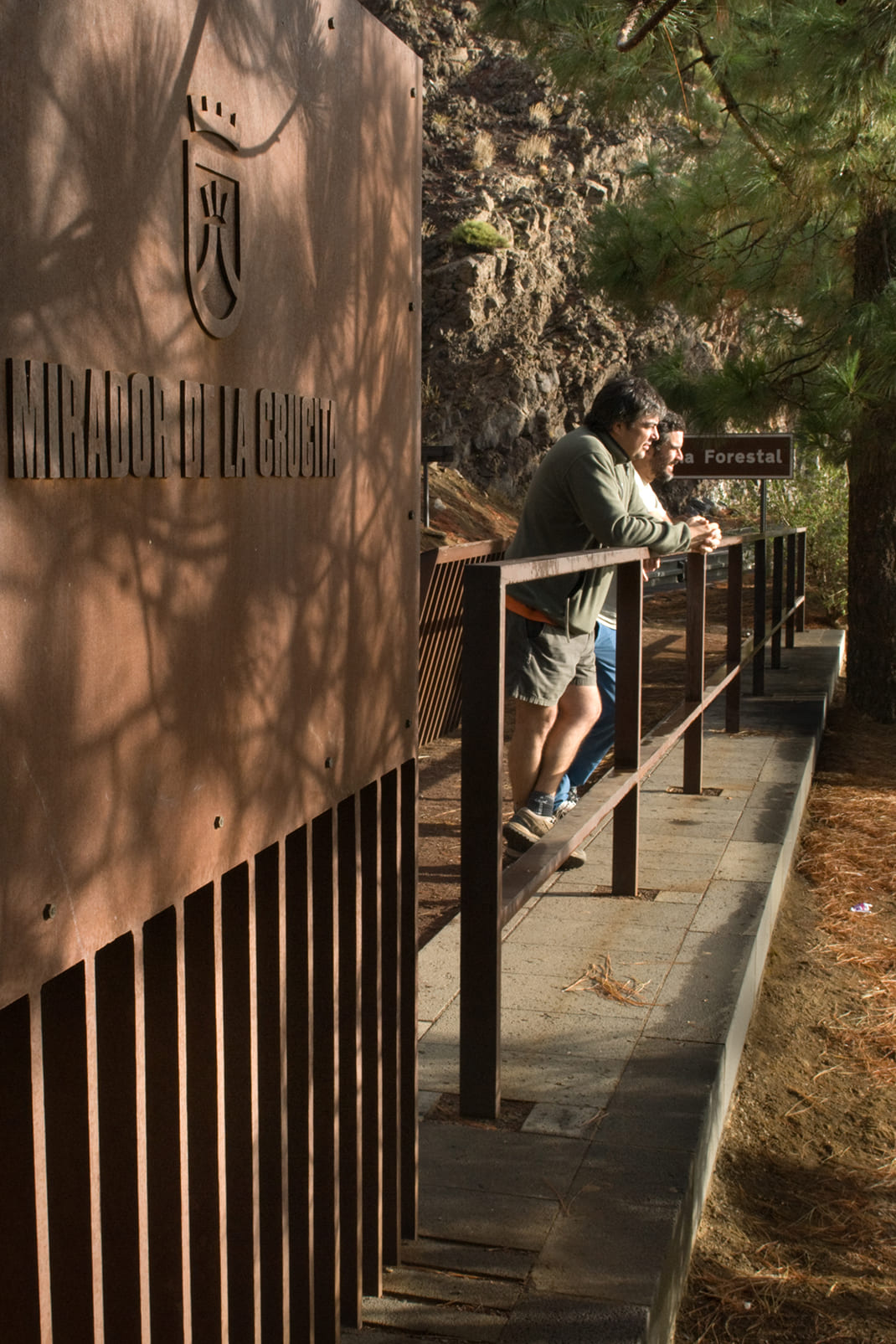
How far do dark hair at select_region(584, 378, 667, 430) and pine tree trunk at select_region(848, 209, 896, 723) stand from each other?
432cm

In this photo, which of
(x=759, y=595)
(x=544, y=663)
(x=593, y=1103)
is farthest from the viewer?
(x=759, y=595)

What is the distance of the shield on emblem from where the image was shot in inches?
60.6

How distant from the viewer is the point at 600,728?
569 cm

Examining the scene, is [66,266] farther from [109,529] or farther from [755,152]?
[755,152]

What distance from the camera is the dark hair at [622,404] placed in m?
5.00

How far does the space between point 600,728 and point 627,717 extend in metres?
1.12

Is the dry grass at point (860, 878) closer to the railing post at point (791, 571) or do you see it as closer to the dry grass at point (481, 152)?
the railing post at point (791, 571)

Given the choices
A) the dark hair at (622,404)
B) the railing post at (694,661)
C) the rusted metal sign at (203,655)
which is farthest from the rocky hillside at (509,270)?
the rusted metal sign at (203,655)

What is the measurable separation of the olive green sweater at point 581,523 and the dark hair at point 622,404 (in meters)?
0.07

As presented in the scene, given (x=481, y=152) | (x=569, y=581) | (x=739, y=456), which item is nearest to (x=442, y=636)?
(x=739, y=456)

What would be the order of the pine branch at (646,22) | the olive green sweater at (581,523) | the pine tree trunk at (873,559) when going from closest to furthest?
the olive green sweater at (581,523), the pine branch at (646,22), the pine tree trunk at (873,559)

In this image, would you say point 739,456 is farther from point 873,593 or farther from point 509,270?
point 509,270

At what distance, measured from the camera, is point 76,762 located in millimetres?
1372

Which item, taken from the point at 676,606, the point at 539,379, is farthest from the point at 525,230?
the point at 676,606
